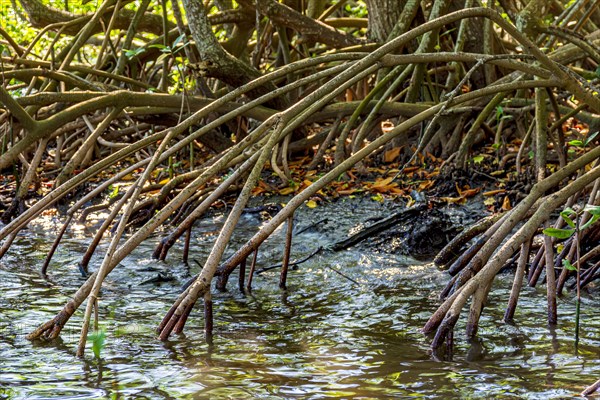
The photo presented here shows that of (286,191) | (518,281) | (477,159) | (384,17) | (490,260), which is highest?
(384,17)

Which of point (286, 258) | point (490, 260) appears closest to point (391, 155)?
point (286, 258)

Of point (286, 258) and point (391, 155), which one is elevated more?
point (391, 155)

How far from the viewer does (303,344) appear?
3.72m

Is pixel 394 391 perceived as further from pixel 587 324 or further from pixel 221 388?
pixel 587 324

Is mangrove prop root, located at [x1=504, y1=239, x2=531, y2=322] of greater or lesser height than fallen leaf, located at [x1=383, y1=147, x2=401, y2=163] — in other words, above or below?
below

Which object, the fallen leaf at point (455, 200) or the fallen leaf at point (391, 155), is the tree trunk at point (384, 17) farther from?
the fallen leaf at point (455, 200)

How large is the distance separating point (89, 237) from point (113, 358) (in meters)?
2.86

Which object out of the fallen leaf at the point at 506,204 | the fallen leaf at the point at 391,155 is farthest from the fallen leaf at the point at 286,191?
the fallen leaf at the point at 506,204

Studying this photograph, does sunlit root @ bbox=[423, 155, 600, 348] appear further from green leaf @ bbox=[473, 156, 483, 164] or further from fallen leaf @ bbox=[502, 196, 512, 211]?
green leaf @ bbox=[473, 156, 483, 164]

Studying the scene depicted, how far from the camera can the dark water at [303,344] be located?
317 cm

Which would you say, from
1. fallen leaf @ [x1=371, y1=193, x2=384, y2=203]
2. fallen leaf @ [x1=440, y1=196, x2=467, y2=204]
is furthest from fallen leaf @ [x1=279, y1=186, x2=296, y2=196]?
fallen leaf @ [x1=440, y1=196, x2=467, y2=204]

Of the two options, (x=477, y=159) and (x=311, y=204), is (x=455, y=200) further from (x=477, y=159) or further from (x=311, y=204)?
(x=311, y=204)

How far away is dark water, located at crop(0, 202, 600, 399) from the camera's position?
125 inches

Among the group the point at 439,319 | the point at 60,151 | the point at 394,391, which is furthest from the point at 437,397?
the point at 60,151
